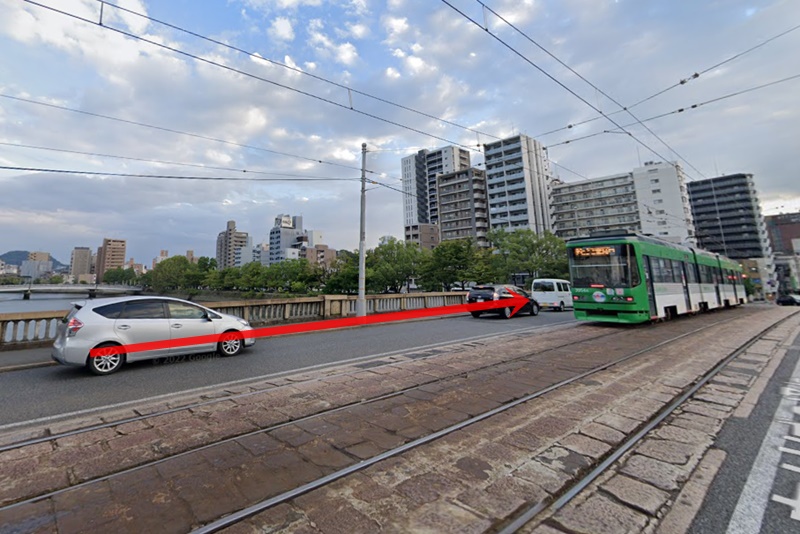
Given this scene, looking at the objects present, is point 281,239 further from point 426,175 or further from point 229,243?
point 426,175

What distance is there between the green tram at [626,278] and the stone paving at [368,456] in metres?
6.53

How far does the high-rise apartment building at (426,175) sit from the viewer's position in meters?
106

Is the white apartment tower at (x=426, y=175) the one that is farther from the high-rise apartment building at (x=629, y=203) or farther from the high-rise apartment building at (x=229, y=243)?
the high-rise apartment building at (x=229, y=243)

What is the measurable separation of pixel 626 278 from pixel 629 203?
81546mm

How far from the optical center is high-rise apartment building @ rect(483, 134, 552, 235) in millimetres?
78062

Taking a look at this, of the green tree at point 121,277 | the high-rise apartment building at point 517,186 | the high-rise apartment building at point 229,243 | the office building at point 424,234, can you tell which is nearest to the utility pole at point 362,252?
the high-rise apartment building at point 517,186

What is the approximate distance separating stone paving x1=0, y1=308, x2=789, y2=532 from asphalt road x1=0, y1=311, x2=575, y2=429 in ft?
4.45

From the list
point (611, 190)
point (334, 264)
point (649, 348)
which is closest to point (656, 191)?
point (611, 190)

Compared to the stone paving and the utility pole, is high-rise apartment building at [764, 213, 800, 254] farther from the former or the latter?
the stone paving

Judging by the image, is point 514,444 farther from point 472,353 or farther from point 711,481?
point 472,353

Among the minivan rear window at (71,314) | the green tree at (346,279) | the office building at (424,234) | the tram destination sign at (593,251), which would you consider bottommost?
the minivan rear window at (71,314)

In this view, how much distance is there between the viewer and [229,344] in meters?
7.94

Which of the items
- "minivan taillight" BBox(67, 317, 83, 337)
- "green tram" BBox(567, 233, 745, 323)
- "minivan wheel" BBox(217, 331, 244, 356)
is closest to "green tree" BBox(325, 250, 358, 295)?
"green tram" BBox(567, 233, 745, 323)

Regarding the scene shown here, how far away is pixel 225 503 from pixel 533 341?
8689mm
